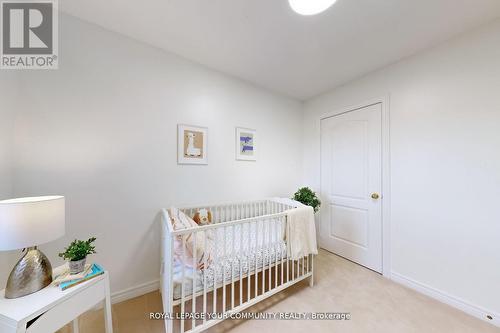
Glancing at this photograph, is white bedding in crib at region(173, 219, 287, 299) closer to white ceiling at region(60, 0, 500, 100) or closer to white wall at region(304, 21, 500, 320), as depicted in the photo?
white wall at region(304, 21, 500, 320)

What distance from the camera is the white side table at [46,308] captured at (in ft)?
2.63

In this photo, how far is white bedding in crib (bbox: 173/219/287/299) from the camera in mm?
1300

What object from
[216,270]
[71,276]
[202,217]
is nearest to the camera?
[71,276]

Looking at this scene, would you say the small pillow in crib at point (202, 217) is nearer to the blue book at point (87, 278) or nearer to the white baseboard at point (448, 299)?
the blue book at point (87, 278)

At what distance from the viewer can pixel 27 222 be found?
0.90 m

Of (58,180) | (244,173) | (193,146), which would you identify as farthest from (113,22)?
(244,173)

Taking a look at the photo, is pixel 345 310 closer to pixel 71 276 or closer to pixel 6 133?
pixel 71 276

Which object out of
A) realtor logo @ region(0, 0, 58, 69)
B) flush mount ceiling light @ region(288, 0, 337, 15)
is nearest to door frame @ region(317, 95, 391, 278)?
flush mount ceiling light @ region(288, 0, 337, 15)

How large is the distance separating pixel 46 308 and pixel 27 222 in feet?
1.40

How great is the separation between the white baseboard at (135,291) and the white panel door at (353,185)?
7.83ft

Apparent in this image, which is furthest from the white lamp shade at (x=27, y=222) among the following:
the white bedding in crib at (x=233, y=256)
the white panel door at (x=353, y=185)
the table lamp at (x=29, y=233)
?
the white panel door at (x=353, y=185)

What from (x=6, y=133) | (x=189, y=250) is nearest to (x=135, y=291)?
(x=189, y=250)

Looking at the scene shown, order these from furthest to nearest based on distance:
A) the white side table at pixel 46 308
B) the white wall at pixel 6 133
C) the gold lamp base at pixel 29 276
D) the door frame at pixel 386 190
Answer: the door frame at pixel 386 190, the white wall at pixel 6 133, the gold lamp base at pixel 29 276, the white side table at pixel 46 308

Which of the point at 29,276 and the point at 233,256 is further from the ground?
the point at 29,276
